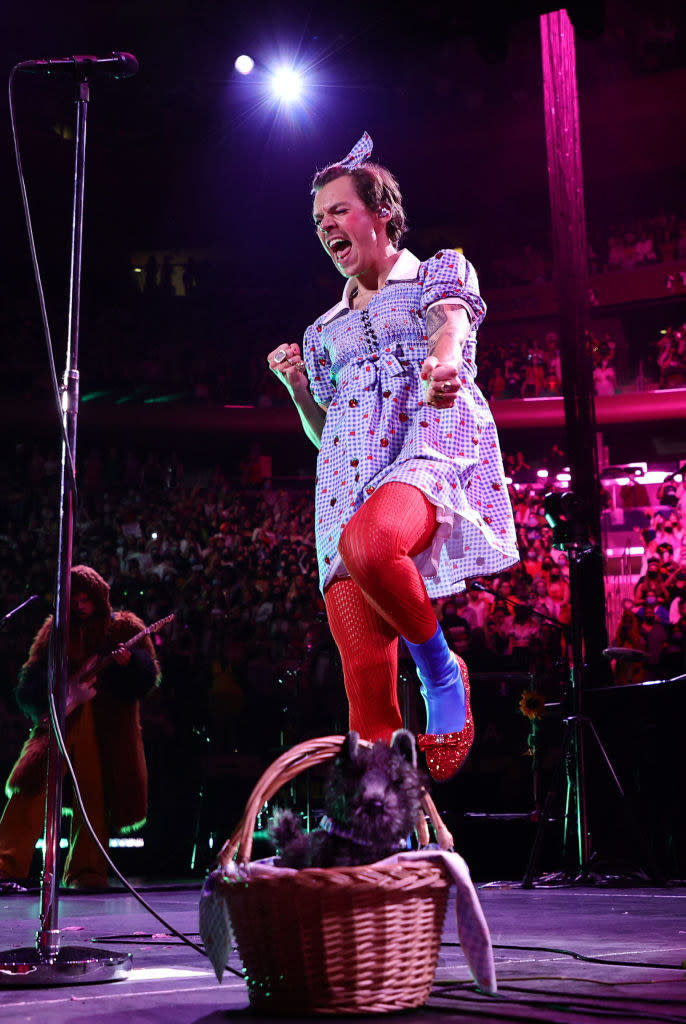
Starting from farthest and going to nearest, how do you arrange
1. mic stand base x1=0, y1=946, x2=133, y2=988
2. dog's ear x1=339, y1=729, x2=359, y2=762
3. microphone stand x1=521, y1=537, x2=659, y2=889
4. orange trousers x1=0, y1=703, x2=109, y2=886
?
orange trousers x1=0, y1=703, x2=109, y2=886 → microphone stand x1=521, y1=537, x2=659, y2=889 → mic stand base x1=0, y1=946, x2=133, y2=988 → dog's ear x1=339, y1=729, x2=359, y2=762

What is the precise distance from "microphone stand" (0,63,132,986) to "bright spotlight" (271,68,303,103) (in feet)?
40.7

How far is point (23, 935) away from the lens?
8.67 ft

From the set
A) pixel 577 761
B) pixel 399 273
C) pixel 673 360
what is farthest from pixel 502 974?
pixel 673 360

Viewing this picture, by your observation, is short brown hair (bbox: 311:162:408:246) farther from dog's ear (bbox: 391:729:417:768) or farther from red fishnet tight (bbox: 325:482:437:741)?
dog's ear (bbox: 391:729:417:768)

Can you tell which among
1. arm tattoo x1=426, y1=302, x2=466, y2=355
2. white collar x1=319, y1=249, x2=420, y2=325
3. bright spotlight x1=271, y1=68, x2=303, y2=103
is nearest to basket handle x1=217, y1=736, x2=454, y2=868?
arm tattoo x1=426, y1=302, x2=466, y2=355

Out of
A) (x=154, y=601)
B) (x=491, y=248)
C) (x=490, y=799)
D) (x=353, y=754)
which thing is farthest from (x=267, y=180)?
(x=353, y=754)

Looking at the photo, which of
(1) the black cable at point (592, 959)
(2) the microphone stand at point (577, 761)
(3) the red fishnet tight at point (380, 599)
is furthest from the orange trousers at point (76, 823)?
(1) the black cable at point (592, 959)

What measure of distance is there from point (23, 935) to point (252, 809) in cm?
144

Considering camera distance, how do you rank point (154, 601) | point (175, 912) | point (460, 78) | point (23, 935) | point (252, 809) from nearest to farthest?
point (252, 809)
point (23, 935)
point (175, 912)
point (154, 601)
point (460, 78)

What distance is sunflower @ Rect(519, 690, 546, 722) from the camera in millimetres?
4961

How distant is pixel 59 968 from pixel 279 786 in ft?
1.85

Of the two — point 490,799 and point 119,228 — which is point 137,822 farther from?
point 119,228

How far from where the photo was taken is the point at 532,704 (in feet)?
16.3

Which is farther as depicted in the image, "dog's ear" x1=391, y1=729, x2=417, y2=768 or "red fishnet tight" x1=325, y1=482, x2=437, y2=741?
"red fishnet tight" x1=325, y1=482, x2=437, y2=741
